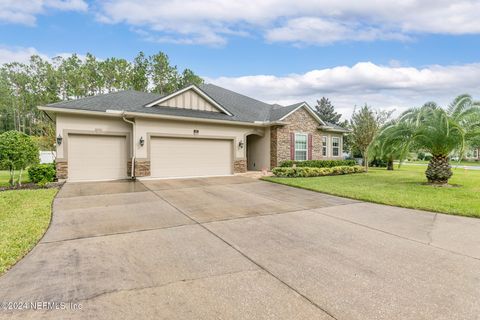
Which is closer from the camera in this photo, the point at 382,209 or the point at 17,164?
the point at 382,209

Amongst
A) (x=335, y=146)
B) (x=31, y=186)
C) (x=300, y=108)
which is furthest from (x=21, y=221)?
(x=335, y=146)

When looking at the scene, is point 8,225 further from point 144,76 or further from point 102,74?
point 102,74

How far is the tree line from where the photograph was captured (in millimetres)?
36750

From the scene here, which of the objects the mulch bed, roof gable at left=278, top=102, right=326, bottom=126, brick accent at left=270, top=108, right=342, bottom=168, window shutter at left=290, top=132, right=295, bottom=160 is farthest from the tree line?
the mulch bed

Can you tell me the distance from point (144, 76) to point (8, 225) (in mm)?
34355

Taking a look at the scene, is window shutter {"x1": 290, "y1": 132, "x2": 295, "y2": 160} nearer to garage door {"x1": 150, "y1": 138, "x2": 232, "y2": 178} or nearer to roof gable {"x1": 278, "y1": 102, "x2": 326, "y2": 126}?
roof gable {"x1": 278, "y1": 102, "x2": 326, "y2": 126}

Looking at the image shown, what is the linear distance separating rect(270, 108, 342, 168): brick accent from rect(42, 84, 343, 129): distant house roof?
65 cm

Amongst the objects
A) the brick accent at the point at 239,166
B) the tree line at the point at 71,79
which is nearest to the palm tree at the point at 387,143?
the brick accent at the point at 239,166

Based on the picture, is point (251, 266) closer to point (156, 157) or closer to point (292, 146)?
point (156, 157)

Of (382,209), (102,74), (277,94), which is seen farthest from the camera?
(102,74)

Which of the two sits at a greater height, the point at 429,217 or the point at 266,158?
the point at 266,158

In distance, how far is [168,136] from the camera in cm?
1388

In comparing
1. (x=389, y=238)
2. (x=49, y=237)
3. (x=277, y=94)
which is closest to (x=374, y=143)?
(x=389, y=238)

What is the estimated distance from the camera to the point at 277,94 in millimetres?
35531
